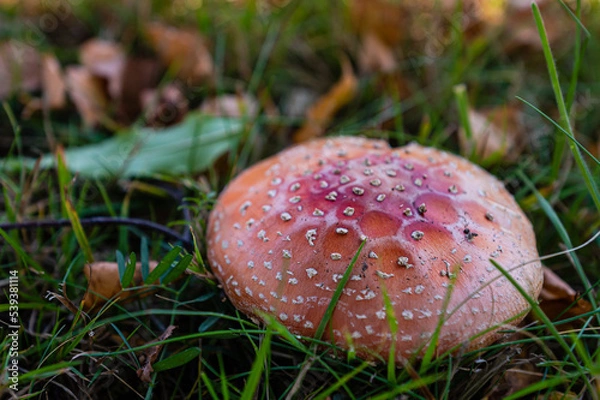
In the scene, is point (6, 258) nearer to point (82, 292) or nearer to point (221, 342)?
point (82, 292)

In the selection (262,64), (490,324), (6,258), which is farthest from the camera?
(262,64)

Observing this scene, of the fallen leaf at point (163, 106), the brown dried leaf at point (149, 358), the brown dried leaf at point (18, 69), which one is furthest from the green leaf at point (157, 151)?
the brown dried leaf at point (149, 358)

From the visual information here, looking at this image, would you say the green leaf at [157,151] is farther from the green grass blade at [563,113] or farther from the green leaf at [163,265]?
the green grass blade at [563,113]

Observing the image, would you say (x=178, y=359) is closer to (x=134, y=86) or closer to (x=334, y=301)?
(x=334, y=301)

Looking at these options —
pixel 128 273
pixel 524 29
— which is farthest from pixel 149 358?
pixel 524 29

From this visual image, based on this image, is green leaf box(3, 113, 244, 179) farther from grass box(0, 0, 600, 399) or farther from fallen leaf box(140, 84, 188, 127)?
fallen leaf box(140, 84, 188, 127)

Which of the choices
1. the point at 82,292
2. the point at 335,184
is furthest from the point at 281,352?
the point at 82,292

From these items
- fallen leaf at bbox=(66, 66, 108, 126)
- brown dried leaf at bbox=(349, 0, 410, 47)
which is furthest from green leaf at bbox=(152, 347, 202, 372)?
brown dried leaf at bbox=(349, 0, 410, 47)
